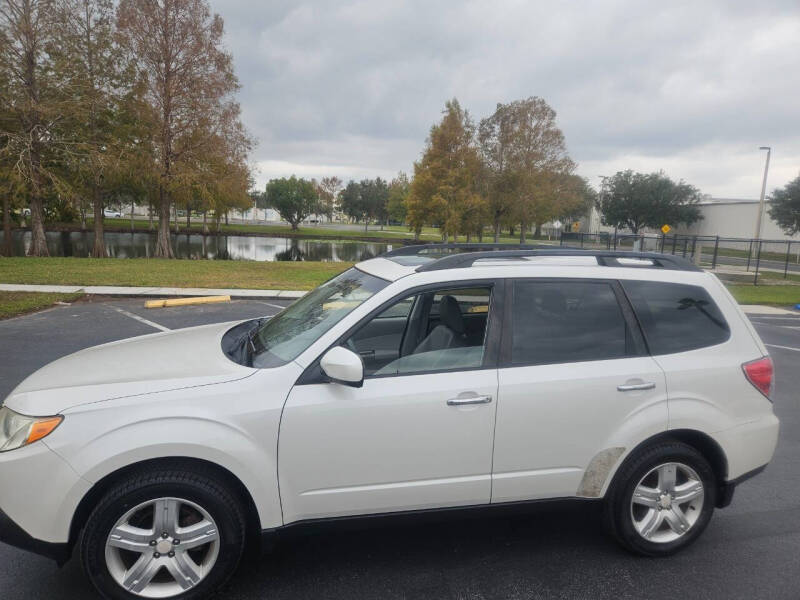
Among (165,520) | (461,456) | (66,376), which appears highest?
(66,376)

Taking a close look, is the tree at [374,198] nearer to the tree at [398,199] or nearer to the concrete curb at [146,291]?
the tree at [398,199]

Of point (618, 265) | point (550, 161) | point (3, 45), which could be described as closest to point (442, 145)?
point (550, 161)

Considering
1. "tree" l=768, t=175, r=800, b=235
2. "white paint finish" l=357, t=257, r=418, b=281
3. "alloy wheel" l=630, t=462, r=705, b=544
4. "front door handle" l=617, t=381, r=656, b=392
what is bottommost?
"alloy wheel" l=630, t=462, r=705, b=544

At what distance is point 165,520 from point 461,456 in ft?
4.77

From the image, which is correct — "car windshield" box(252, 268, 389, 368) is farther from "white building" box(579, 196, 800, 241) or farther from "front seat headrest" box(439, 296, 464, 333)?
"white building" box(579, 196, 800, 241)

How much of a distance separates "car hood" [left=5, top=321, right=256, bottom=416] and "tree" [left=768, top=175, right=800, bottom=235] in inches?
2016

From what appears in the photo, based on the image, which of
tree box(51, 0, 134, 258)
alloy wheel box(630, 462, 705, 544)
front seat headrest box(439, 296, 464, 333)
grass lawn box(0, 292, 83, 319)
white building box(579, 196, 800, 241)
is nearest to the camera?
alloy wheel box(630, 462, 705, 544)

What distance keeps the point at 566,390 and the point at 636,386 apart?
0.43 meters

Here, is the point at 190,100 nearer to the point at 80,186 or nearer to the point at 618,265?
the point at 80,186

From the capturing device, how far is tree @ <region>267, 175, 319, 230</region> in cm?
8788

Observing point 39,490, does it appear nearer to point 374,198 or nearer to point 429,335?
point 429,335

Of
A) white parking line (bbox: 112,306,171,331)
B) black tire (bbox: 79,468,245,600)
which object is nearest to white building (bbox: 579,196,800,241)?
white parking line (bbox: 112,306,171,331)

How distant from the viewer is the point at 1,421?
2607mm

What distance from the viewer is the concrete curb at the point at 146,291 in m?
13.1
